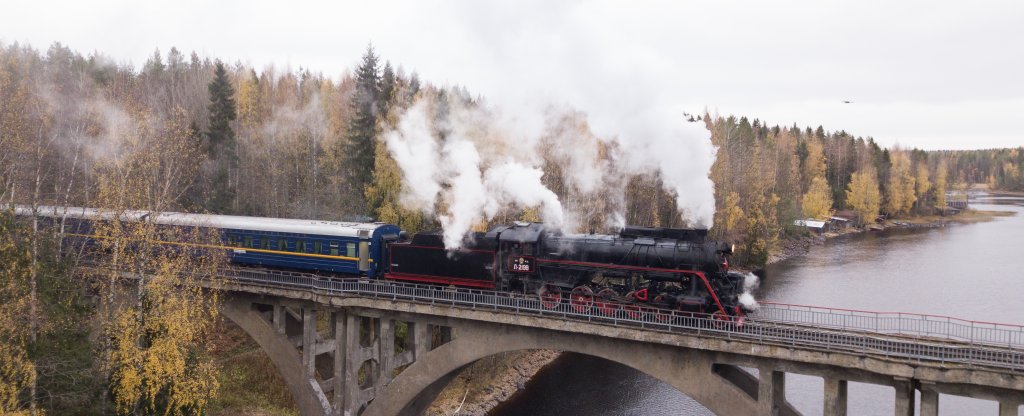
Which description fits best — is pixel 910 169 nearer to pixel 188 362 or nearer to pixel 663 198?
pixel 663 198

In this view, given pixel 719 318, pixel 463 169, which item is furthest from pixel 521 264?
pixel 463 169

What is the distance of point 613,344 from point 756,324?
459cm

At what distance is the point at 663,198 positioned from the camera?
2203 inches

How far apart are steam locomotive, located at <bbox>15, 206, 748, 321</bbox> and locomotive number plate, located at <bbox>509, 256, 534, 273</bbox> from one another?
1.4 inches

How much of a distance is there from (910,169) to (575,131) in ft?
328

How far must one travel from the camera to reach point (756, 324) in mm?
19703

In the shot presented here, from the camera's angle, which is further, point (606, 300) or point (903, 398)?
point (606, 300)

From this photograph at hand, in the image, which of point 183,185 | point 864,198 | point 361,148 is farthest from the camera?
point 864,198

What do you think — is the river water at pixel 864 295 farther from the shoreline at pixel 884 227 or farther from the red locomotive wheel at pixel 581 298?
the red locomotive wheel at pixel 581 298

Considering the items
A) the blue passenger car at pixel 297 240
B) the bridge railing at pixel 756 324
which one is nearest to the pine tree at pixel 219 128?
the blue passenger car at pixel 297 240

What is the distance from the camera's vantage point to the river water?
111 ft

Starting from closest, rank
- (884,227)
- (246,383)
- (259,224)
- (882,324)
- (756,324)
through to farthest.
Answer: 1. (756,324)
2. (882,324)
3. (259,224)
4. (246,383)
5. (884,227)

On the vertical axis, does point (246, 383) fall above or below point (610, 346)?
below

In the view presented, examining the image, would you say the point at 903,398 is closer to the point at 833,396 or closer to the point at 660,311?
the point at 833,396
